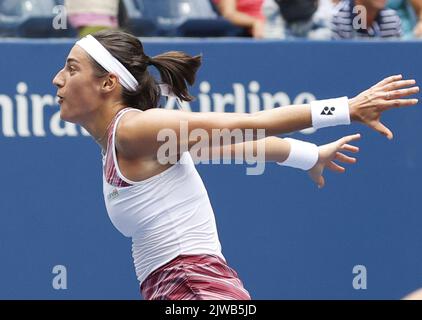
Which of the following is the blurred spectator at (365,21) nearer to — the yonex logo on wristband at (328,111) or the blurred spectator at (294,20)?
the blurred spectator at (294,20)

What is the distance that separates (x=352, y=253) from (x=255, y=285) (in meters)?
0.51

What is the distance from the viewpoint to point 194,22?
669cm

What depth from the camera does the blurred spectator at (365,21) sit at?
6.12 meters

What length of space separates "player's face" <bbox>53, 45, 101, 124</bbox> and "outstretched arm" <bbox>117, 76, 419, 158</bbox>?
0.77ft

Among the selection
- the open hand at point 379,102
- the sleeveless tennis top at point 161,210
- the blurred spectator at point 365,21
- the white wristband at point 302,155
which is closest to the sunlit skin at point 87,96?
the sleeveless tennis top at point 161,210

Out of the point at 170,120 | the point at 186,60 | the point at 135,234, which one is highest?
the point at 186,60

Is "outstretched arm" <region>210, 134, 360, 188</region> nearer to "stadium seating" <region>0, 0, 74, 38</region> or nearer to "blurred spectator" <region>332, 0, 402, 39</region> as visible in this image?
"blurred spectator" <region>332, 0, 402, 39</region>

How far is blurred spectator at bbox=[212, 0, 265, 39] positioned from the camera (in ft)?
21.3

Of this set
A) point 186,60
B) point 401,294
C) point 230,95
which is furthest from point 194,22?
point 186,60

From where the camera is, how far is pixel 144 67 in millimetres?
3879

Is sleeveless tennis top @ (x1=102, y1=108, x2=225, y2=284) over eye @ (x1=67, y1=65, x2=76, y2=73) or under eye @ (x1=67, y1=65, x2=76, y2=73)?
under

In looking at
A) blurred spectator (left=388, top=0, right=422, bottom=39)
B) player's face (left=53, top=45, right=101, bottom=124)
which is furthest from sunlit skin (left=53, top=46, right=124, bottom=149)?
blurred spectator (left=388, top=0, right=422, bottom=39)
